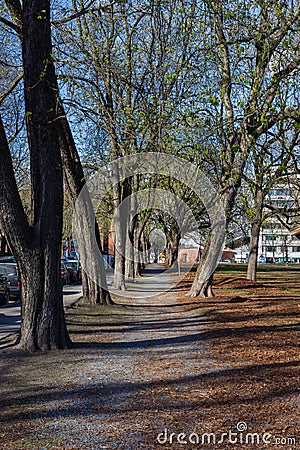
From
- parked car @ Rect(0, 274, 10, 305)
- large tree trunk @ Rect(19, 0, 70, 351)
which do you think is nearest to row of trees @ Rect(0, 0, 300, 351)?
large tree trunk @ Rect(19, 0, 70, 351)

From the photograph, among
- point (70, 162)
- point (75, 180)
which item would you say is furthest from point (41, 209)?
point (75, 180)

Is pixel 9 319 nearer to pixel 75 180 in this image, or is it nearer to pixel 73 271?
pixel 75 180

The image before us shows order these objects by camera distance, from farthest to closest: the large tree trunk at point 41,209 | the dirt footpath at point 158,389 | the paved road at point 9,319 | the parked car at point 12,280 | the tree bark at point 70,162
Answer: the parked car at point 12,280, the paved road at point 9,319, the tree bark at point 70,162, the large tree trunk at point 41,209, the dirt footpath at point 158,389

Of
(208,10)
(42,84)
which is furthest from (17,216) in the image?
(208,10)

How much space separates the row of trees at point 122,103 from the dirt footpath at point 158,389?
167 centimetres

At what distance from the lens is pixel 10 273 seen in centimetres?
2675

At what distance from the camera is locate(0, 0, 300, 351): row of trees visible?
10.8m

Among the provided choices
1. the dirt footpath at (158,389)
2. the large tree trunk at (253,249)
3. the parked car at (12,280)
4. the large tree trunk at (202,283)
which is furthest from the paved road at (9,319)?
the large tree trunk at (253,249)

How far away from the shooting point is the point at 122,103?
16656mm

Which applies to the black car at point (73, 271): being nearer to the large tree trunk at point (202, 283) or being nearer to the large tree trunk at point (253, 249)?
the large tree trunk at point (253, 249)

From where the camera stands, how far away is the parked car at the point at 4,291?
23.7m

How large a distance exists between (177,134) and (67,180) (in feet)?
12.1

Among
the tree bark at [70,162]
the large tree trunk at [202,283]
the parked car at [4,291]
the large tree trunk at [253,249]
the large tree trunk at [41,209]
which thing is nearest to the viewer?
the large tree trunk at [41,209]

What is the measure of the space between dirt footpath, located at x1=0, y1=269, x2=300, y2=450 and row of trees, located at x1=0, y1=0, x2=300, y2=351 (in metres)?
1.67
